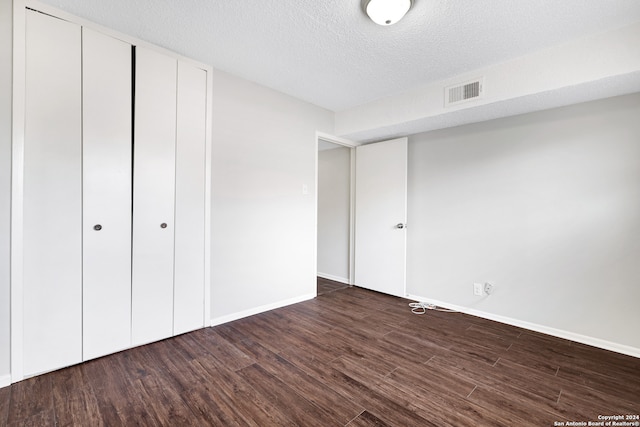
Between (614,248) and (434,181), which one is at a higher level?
(434,181)

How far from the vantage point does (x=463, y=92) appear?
9.04 feet

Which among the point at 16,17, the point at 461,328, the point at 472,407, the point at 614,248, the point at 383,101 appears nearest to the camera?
the point at 472,407

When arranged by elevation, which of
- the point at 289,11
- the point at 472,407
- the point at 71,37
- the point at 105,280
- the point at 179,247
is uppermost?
the point at 289,11

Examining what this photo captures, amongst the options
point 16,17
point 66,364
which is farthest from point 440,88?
point 66,364

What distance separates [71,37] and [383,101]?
2.90 m

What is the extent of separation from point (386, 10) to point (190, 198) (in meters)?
2.16

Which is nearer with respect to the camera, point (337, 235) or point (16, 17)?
point (16, 17)

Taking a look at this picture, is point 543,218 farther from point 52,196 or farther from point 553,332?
point 52,196

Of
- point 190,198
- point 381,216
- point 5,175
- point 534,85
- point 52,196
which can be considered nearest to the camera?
point 5,175

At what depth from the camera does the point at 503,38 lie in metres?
2.18

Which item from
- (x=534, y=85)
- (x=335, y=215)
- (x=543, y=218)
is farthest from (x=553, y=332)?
(x=335, y=215)

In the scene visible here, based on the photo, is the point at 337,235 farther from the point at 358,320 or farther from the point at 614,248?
the point at 614,248

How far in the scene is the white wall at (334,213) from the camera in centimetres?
461

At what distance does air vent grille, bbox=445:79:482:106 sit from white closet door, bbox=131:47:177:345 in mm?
2616
